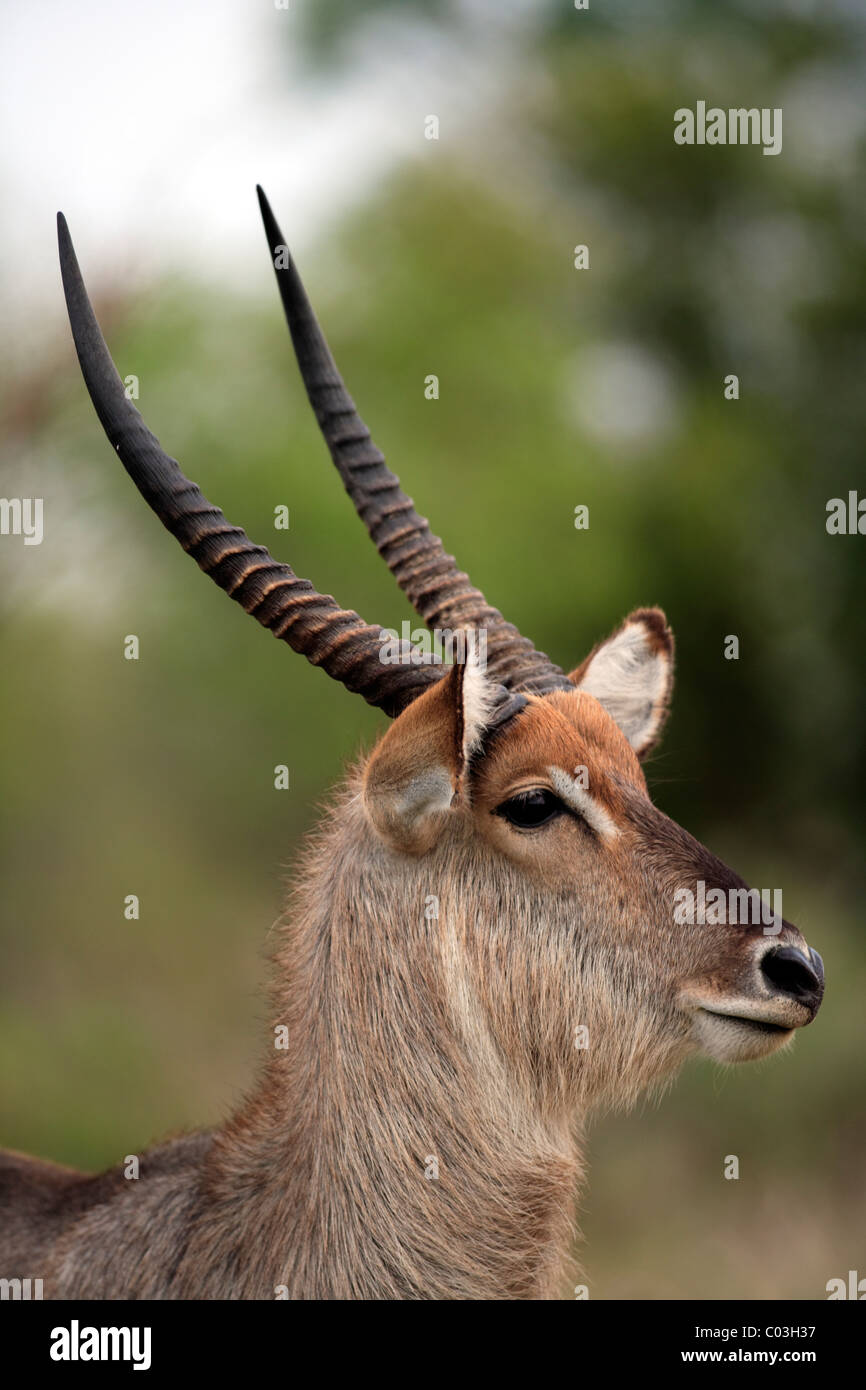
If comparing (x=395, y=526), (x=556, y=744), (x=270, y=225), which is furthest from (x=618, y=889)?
(x=270, y=225)

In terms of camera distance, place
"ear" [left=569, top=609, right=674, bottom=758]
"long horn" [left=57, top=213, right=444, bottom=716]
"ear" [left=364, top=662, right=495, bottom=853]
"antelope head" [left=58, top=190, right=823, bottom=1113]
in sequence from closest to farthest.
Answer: "ear" [left=364, top=662, right=495, bottom=853] < "antelope head" [left=58, top=190, right=823, bottom=1113] < "long horn" [left=57, top=213, right=444, bottom=716] < "ear" [left=569, top=609, right=674, bottom=758]

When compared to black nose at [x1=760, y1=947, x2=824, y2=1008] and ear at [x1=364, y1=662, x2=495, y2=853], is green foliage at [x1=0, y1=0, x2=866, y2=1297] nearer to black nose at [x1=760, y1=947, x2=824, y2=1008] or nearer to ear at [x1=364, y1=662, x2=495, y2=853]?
ear at [x1=364, y1=662, x2=495, y2=853]

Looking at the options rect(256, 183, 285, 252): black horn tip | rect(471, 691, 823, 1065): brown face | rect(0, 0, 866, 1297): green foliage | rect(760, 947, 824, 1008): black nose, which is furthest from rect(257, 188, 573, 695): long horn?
rect(0, 0, 866, 1297): green foliage

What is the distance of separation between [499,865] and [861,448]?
1191 cm

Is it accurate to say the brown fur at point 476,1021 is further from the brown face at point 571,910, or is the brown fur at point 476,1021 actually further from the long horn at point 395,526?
the long horn at point 395,526

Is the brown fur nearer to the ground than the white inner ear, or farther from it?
nearer to the ground

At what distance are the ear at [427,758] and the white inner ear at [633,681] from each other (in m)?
1.11


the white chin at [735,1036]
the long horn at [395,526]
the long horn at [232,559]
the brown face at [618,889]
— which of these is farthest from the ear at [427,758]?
the white chin at [735,1036]

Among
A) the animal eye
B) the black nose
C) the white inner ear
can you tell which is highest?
Result: the white inner ear

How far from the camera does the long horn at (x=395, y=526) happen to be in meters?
4.25

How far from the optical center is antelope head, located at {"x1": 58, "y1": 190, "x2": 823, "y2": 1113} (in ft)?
12.2

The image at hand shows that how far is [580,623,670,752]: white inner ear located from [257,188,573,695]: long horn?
0.47m

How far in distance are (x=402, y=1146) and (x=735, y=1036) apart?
0.99 meters
